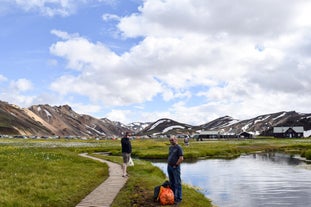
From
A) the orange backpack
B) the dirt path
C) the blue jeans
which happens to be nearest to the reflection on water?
the dirt path

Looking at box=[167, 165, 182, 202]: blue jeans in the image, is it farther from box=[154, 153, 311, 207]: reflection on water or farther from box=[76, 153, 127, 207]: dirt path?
box=[154, 153, 311, 207]: reflection on water

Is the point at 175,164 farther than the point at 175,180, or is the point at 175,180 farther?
the point at 175,180

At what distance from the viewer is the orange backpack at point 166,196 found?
19016mm

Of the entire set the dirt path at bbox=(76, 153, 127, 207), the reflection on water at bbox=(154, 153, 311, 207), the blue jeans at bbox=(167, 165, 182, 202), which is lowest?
the reflection on water at bbox=(154, 153, 311, 207)

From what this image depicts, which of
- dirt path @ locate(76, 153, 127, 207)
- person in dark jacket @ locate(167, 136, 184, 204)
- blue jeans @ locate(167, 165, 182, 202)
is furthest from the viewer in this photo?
blue jeans @ locate(167, 165, 182, 202)

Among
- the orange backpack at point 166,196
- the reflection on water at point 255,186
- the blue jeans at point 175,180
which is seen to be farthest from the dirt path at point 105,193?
the reflection on water at point 255,186

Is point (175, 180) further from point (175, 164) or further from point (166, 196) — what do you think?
point (166, 196)

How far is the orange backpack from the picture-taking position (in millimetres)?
19016

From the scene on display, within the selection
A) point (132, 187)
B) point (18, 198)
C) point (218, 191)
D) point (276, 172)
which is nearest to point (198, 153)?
point (276, 172)

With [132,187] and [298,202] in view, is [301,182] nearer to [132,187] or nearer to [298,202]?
[298,202]

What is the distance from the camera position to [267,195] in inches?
1232

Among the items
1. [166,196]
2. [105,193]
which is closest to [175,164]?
[166,196]

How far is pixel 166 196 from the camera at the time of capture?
1903cm

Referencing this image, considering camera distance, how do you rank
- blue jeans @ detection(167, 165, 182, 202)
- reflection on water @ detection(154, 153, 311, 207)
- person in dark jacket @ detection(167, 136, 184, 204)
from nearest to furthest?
person in dark jacket @ detection(167, 136, 184, 204) → blue jeans @ detection(167, 165, 182, 202) → reflection on water @ detection(154, 153, 311, 207)
